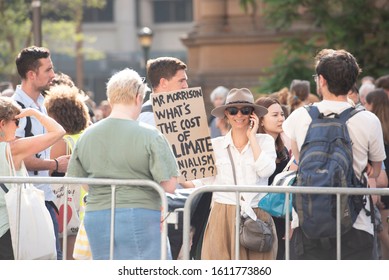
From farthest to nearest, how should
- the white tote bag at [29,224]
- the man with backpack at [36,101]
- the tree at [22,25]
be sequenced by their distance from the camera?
the tree at [22,25]
the man with backpack at [36,101]
the white tote bag at [29,224]

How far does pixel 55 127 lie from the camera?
1005 cm

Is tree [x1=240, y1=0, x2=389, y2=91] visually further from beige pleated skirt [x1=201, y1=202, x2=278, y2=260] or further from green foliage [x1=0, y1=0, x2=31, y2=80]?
beige pleated skirt [x1=201, y1=202, x2=278, y2=260]

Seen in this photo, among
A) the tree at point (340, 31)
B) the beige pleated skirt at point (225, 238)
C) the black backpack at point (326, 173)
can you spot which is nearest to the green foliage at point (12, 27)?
the tree at point (340, 31)

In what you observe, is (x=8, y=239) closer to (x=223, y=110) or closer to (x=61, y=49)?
(x=223, y=110)

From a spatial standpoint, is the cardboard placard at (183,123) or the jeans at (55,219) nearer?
the jeans at (55,219)

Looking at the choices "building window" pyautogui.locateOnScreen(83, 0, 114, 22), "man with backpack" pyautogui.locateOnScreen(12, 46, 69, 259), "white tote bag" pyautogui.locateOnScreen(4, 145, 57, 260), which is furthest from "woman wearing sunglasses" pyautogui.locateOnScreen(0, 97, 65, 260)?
"building window" pyautogui.locateOnScreen(83, 0, 114, 22)

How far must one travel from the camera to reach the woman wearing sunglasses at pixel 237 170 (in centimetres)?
995

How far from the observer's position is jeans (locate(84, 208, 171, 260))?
8859mm

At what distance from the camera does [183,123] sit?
1053 cm

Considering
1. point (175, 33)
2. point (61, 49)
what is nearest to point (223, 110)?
point (61, 49)

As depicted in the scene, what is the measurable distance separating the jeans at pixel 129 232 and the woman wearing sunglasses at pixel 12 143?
0.82m

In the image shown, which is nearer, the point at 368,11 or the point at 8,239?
the point at 8,239

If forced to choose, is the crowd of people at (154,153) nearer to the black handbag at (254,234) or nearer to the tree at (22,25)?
the black handbag at (254,234)

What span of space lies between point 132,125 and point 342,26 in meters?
12.5
